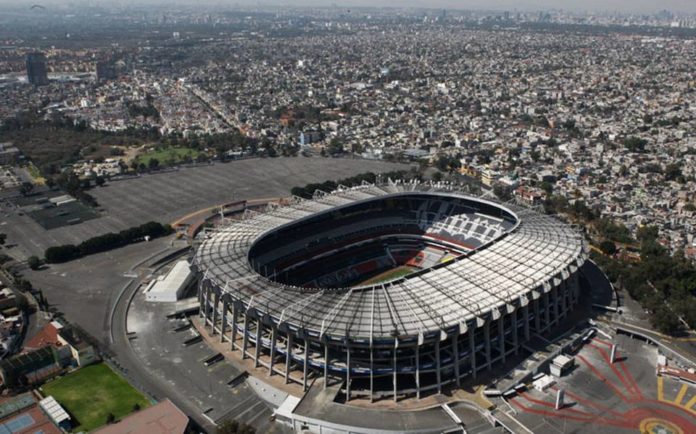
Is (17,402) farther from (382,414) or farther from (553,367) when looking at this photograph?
(553,367)

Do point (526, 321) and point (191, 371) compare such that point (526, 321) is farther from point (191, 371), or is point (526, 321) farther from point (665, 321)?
point (191, 371)

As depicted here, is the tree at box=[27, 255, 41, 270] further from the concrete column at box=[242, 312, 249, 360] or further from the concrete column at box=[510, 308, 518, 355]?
the concrete column at box=[510, 308, 518, 355]

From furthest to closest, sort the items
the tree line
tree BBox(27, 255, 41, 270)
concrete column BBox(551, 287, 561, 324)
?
the tree line → tree BBox(27, 255, 41, 270) → concrete column BBox(551, 287, 561, 324)

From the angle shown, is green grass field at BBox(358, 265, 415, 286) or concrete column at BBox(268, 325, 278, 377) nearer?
concrete column at BBox(268, 325, 278, 377)

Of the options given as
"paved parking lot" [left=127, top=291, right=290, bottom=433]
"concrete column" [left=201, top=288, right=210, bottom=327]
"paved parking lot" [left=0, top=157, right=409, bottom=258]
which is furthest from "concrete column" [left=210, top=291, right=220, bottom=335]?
"paved parking lot" [left=0, top=157, right=409, bottom=258]

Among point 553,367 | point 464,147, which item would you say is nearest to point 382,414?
point 553,367

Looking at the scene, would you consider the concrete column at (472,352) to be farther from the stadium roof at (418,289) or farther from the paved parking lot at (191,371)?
the paved parking lot at (191,371)

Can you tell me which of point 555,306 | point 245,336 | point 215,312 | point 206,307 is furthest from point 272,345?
point 555,306

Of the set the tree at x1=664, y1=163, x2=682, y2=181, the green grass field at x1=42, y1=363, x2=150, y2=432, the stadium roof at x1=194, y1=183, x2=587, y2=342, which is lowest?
the green grass field at x1=42, y1=363, x2=150, y2=432
